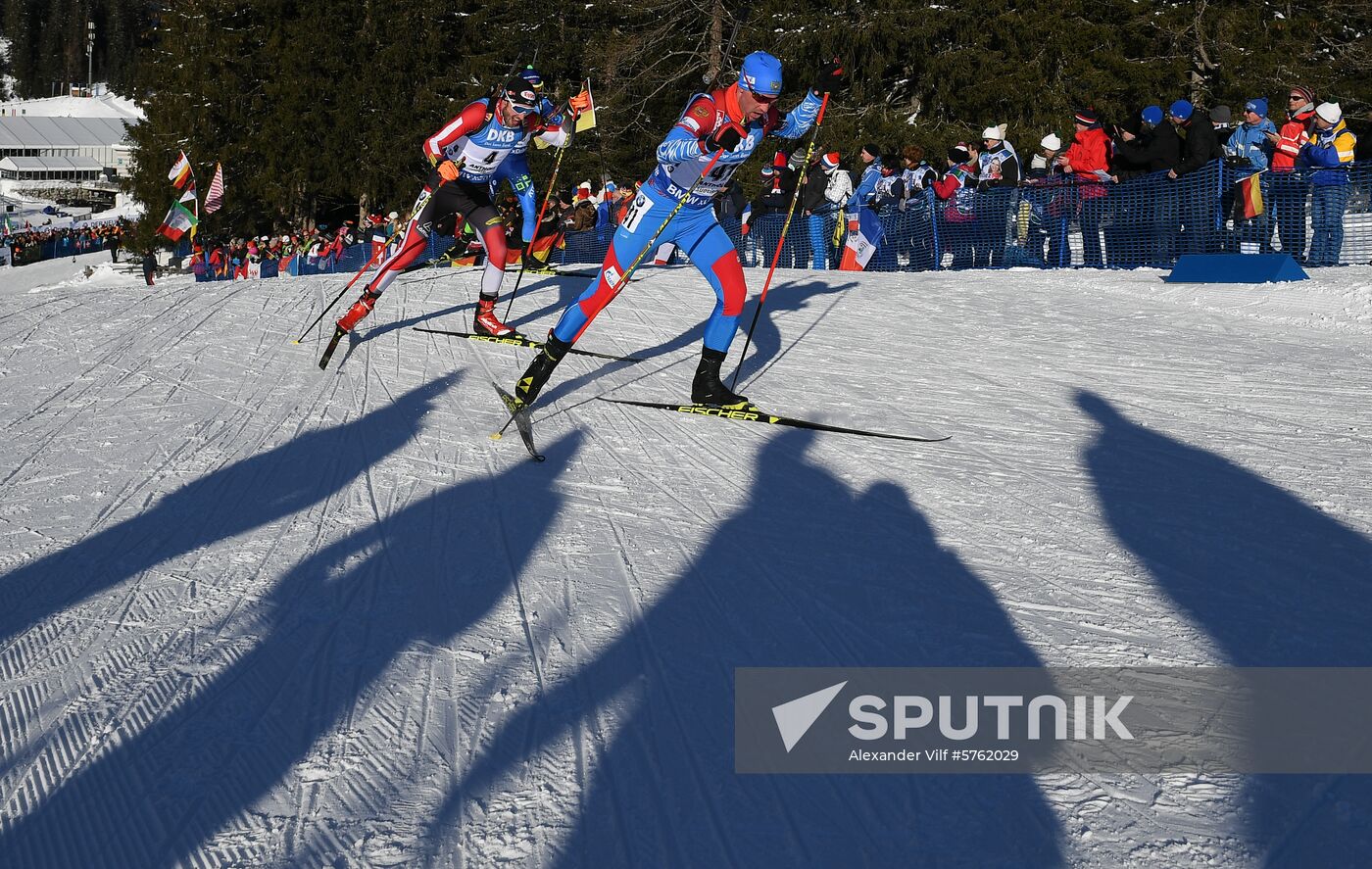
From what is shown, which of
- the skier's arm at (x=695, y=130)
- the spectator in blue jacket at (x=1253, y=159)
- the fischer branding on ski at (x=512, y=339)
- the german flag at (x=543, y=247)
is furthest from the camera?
the german flag at (x=543, y=247)

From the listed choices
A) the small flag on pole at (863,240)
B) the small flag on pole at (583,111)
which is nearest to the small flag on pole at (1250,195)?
the small flag on pole at (863,240)

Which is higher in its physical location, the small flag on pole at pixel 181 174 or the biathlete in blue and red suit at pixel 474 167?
the biathlete in blue and red suit at pixel 474 167

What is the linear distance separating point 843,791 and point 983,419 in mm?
4115

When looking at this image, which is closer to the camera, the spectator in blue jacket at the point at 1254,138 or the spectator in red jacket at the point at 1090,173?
the spectator in blue jacket at the point at 1254,138

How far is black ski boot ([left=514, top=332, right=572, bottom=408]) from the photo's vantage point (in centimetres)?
603

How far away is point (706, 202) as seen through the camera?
643 centimetres

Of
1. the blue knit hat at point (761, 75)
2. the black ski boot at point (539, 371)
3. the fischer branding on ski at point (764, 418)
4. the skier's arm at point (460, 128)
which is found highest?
the blue knit hat at point (761, 75)

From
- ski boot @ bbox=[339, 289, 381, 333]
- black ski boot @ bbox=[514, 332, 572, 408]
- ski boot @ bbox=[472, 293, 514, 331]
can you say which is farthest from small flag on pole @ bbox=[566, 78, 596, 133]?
black ski boot @ bbox=[514, 332, 572, 408]

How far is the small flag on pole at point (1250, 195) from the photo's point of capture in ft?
35.4

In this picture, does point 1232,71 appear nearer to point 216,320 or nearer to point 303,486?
point 216,320

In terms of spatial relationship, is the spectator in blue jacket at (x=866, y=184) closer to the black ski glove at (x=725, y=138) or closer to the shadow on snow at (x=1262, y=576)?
the black ski glove at (x=725, y=138)

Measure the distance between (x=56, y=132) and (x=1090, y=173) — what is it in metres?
136

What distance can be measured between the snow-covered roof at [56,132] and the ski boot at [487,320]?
129549 mm

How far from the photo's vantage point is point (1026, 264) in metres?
13.5
